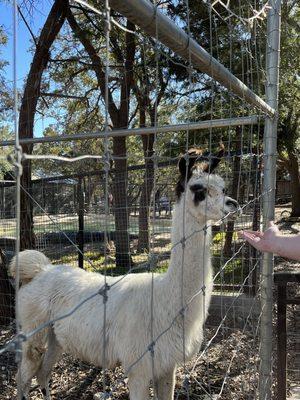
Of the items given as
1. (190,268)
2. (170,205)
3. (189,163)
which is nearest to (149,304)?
(190,268)

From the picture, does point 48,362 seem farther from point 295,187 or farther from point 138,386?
point 295,187

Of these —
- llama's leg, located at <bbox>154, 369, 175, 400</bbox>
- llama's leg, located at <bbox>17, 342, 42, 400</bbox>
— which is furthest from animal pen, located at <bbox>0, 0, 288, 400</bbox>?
llama's leg, located at <bbox>17, 342, 42, 400</bbox>

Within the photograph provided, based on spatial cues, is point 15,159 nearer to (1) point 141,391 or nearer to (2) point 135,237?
(1) point 141,391

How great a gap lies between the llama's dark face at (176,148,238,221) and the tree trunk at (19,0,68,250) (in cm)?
296

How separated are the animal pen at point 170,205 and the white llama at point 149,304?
0.22 ft

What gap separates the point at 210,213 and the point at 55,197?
4.25 metres

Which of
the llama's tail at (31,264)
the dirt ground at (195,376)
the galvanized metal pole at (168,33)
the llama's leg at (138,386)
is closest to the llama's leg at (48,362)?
the dirt ground at (195,376)

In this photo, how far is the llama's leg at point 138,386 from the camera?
269 cm

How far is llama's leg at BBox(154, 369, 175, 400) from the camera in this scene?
3028mm

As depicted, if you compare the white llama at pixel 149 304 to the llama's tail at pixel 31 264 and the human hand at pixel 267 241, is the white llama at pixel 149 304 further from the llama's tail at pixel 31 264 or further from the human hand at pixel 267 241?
the human hand at pixel 267 241

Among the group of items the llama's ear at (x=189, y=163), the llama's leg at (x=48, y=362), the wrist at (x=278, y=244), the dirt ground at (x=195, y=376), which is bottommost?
the dirt ground at (x=195, y=376)

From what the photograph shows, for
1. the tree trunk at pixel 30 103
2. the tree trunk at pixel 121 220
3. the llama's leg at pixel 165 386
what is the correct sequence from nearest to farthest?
the llama's leg at pixel 165 386, the tree trunk at pixel 30 103, the tree trunk at pixel 121 220

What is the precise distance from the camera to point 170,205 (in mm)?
6148

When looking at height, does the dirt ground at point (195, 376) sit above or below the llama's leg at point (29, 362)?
below
